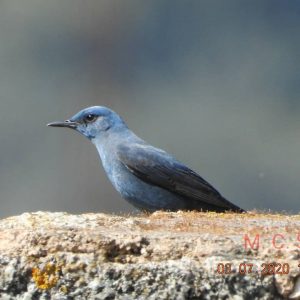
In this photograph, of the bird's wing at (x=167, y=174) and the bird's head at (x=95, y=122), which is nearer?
the bird's wing at (x=167, y=174)

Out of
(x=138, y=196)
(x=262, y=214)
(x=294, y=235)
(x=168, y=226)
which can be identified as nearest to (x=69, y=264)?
(x=168, y=226)

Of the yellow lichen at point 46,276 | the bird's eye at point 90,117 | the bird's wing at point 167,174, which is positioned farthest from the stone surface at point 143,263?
the bird's eye at point 90,117

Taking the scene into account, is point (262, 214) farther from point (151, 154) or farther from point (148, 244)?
point (151, 154)

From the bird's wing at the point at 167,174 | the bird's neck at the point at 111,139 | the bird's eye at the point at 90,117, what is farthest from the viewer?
the bird's eye at the point at 90,117

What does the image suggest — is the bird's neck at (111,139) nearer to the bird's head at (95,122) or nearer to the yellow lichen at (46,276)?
the bird's head at (95,122)

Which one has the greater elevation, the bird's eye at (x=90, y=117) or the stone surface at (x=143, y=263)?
the bird's eye at (x=90, y=117)

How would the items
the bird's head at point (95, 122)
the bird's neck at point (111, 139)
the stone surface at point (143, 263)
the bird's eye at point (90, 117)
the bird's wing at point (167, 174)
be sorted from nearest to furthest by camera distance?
the stone surface at point (143, 263), the bird's wing at point (167, 174), the bird's neck at point (111, 139), the bird's head at point (95, 122), the bird's eye at point (90, 117)
